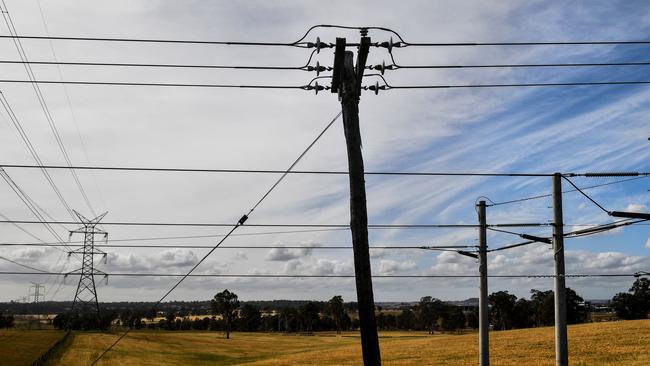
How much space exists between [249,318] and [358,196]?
188346 millimetres

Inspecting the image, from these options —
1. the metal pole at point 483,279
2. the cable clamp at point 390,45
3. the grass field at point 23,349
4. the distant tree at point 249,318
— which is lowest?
the distant tree at point 249,318

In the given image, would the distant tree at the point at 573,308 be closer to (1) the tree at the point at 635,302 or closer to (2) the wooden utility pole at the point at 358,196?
(1) the tree at the point at 635,302

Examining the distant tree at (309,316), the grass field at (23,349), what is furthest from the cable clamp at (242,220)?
the distant tree at (309,316)

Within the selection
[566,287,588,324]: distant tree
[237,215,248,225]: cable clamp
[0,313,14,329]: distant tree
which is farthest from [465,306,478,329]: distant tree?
[237,215,248,225]: cable clamp

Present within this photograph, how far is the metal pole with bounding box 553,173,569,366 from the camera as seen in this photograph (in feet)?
60.2

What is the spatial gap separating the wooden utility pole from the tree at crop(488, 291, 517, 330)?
14379cm

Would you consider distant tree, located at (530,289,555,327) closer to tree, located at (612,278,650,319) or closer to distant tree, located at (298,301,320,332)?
tree, located at (612,278,650,319)

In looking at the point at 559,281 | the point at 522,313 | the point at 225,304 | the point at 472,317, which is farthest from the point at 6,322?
the point at 559,281

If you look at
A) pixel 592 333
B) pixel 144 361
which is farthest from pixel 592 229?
pixel 144 361

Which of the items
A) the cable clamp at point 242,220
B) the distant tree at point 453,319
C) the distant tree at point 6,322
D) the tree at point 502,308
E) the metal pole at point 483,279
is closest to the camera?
the cable clamp at point 242,220

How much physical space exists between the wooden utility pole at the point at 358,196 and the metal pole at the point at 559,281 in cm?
908

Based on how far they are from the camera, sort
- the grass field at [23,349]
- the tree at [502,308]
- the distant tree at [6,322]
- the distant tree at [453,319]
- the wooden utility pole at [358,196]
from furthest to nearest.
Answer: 1. the distant tree at [453,319]
2. the distant tree at [6,322]
3. the tree at [502,308]
4. the grass field at [23,349]
5. the wooden utility pole at [358,196]

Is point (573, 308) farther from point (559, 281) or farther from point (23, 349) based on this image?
point (559, 281)

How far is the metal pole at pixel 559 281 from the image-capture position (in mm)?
18344
